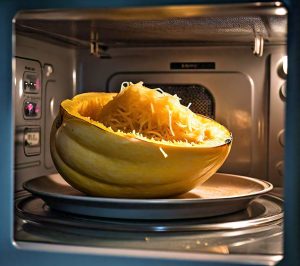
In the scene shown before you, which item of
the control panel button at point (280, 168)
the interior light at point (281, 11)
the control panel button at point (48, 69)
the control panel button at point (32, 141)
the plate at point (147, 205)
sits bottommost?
the plate at point (147, 205)

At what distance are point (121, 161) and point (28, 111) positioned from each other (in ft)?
0.85

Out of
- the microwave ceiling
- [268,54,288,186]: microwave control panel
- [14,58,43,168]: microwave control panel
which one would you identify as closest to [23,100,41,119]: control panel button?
[14,58,43,168]: microwave control panel

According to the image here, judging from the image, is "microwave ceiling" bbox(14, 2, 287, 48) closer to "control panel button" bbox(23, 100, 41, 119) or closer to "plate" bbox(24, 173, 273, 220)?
"control panel button" bbox(23, 100, 41, 119)

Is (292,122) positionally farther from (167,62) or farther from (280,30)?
(167,62)

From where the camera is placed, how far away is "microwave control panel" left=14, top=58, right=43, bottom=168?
91 centimetres

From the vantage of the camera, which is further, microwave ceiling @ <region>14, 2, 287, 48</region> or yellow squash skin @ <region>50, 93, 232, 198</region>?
yellow squash skin @ <region>50, 93, 232, 198</region>

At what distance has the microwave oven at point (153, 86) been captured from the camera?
619 mm

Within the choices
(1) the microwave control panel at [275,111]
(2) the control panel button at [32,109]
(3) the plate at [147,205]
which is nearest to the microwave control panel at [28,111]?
(2) the control panel button at [32,109]

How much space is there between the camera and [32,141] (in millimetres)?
966

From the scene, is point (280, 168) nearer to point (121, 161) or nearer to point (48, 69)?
point (121, 161)

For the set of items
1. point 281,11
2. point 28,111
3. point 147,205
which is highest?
point 281,11

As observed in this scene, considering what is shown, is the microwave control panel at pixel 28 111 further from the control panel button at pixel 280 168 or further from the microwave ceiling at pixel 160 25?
the control panel button at pixel 280 168

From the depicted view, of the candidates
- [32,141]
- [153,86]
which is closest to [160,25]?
[153,86]

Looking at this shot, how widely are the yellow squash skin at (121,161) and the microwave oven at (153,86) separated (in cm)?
4
